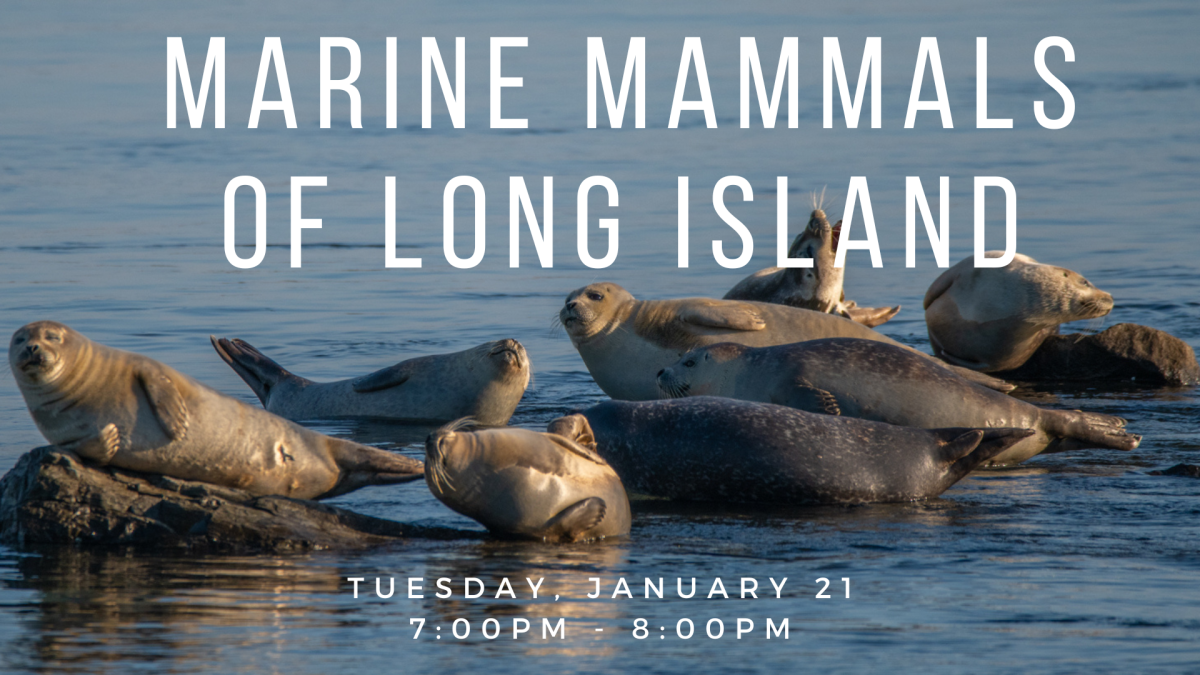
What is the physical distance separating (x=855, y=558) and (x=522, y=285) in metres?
7.53

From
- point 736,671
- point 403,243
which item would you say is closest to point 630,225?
point 403,243

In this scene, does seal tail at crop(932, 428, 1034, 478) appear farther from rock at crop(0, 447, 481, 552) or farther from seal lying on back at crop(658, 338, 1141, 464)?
rock at crop(0, 447, 481, 552)

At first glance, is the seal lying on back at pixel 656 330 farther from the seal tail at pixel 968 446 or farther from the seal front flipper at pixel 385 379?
the seal tail at pixel 968 446

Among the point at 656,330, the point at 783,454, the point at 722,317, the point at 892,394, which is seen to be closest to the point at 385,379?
the point at 656,330

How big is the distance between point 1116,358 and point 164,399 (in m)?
5.95

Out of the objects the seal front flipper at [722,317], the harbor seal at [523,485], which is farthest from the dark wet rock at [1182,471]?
the seal front flipper at [722,317]

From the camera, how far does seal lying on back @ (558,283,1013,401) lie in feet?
29.5

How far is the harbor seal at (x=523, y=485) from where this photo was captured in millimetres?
5504

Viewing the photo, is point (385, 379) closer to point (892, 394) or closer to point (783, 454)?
point (892, 394)

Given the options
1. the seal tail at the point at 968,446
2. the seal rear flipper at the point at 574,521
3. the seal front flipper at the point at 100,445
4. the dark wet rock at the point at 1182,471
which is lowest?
the seal rear flipper at the point at 574,521

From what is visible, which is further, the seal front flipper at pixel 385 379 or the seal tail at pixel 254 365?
the seal tail at pixel 254 365

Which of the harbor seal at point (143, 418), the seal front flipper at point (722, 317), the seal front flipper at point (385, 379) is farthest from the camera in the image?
the seal front flipper at point (722, 317)

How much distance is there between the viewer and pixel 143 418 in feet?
18.4

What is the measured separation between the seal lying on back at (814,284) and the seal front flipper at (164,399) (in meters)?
5.27
